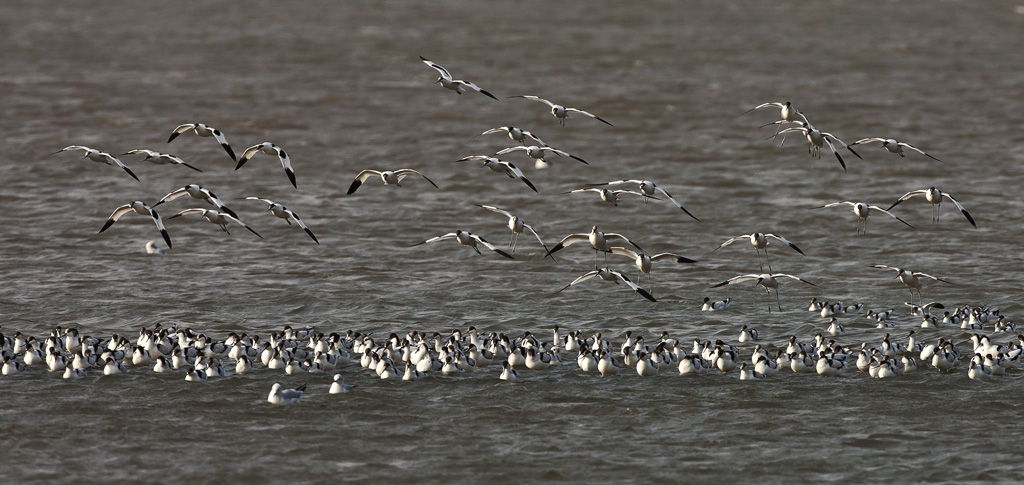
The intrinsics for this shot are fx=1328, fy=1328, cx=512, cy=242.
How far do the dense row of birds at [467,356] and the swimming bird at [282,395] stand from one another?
6 cm

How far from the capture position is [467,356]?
27.5 m

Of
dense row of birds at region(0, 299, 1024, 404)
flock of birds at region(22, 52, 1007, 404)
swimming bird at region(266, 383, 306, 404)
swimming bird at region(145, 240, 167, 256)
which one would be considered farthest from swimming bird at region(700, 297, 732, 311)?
swimming bird at region(145, 240, 167, 256)

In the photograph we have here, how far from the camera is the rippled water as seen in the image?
23453 mm

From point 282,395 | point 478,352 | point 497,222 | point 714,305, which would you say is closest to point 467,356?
point 478,352

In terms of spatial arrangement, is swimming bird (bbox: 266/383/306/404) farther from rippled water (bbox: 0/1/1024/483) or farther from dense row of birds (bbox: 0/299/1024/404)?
rippled water (bbox: 0/1/1024/483)

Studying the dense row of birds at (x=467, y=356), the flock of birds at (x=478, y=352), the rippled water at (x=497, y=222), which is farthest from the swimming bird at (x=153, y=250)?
the dense row of birds at (x=467, y=356)

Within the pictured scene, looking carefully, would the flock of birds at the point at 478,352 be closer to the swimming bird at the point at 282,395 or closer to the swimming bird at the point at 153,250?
the swimming bird at the point at 282,395

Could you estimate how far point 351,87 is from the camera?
58.1 metres

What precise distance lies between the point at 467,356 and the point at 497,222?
1449 centimetres

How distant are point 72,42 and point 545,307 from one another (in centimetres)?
4105

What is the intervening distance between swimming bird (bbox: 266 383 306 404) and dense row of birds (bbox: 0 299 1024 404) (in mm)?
60

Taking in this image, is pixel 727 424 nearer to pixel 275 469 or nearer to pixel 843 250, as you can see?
pixel 275 469

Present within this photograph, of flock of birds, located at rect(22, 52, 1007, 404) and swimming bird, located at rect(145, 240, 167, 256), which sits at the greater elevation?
swimming bird, located at rect(145, 240, 167, 256)

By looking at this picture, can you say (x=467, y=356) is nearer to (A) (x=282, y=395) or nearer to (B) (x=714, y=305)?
(A) (x=282, y=395)
